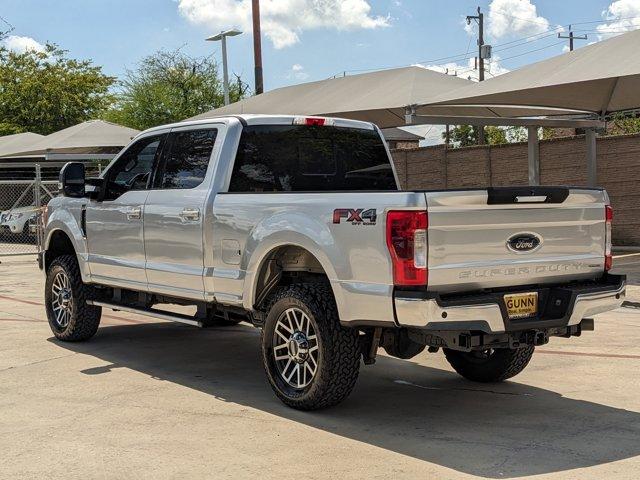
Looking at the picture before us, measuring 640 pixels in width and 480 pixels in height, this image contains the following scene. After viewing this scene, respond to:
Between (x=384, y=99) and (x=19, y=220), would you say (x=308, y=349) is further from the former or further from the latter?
(x=19, y=220)

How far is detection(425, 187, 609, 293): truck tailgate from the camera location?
5559mm

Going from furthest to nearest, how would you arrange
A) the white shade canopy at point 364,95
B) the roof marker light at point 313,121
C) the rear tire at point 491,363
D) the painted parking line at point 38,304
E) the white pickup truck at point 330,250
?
the white shade canopy at point 364,95 → the painted parking line at point 38,304 → the roof marker light at point 313,121 → the rear tire at point 491,363 → the white pickup truck at point 330,250

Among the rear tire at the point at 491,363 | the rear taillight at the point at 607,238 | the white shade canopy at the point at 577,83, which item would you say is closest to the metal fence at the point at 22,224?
the white shade canopy at the point at 577,83

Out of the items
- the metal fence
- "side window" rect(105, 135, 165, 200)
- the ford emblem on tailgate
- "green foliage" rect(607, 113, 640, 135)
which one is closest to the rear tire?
the ford emblem on tailgate

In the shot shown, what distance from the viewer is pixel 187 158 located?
25.5 feet

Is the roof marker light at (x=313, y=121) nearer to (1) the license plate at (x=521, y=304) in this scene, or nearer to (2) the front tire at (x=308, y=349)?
(2) the front tire at (x=308, y=349)

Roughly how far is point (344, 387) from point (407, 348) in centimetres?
51

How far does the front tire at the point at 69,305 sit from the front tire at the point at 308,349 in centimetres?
307

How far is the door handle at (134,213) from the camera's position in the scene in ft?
26.1

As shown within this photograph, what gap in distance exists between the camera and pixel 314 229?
6.09 m

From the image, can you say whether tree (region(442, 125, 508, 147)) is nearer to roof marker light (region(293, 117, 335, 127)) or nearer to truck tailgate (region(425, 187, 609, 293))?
roof marker light (region(293, 117, 335, 127))

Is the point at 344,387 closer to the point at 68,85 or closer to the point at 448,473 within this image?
the point at 448,473

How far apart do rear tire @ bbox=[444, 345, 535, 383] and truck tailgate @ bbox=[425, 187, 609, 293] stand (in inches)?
40.6

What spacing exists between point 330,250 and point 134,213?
266 cm
